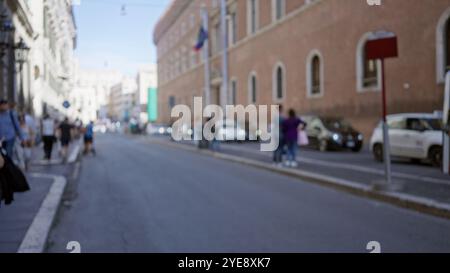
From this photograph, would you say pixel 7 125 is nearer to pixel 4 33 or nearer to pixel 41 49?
pixel 41 49

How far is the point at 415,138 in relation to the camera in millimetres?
15086

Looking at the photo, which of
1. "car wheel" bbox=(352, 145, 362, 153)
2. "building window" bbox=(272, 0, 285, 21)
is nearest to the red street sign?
"car wheel" bbox=(352, 145, 362, 153)

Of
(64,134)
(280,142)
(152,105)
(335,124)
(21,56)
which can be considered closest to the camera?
(21,56)

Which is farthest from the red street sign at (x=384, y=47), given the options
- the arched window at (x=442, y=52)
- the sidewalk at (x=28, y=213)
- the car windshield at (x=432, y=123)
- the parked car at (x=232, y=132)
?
the parked car at (x=232, y=132)

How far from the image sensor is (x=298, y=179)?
1252 cm

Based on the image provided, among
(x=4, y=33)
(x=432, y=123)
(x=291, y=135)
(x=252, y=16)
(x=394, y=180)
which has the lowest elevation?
(x=394, y=180)

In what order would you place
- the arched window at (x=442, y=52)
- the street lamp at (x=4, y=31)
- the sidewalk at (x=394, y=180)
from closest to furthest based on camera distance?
the sidewalk at (x=394, y=180) → the street lamp at (x=4, y=31) → the arched window at (x=442, y=52)

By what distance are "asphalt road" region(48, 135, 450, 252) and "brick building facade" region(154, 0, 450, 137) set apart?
2394mm

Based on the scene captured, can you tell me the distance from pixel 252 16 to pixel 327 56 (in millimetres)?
13210

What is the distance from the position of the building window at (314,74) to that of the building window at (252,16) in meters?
9.57

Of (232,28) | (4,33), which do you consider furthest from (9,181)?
(232,28)

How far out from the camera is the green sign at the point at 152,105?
61.4 m

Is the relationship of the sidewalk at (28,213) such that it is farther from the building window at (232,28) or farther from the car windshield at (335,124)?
the building window at (232,28)
